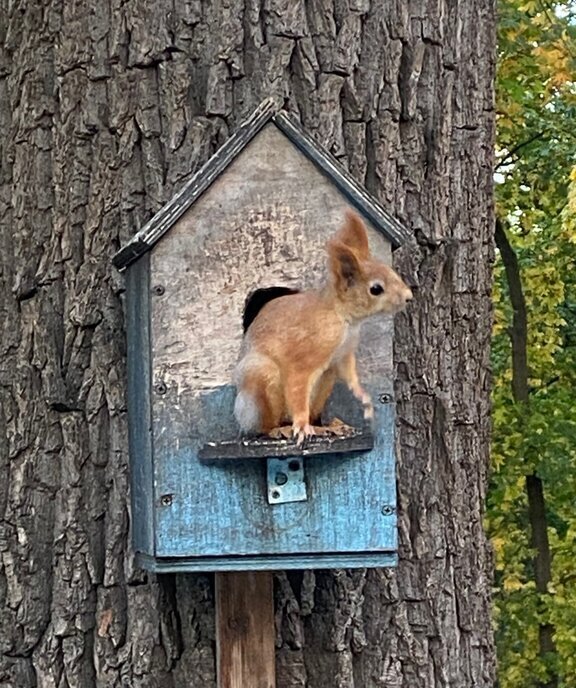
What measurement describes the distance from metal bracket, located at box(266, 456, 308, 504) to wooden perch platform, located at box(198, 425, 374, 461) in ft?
0.25

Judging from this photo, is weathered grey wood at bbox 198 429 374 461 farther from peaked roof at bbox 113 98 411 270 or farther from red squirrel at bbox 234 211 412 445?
peaked roof at bbox 113 98 411 270

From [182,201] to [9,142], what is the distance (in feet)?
2.28

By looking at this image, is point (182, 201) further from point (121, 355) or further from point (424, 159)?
point (424, 159)

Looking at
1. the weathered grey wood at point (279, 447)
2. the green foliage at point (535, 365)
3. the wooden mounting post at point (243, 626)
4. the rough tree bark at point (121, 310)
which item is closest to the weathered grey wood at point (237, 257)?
the weathered grey wood at point (279, 447)

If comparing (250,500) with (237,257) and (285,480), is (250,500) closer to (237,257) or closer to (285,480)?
(285,480)

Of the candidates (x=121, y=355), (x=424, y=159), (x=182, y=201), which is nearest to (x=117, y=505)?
(x=121, y=355)

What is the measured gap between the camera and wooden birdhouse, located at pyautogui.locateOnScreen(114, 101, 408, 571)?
6.88 ft

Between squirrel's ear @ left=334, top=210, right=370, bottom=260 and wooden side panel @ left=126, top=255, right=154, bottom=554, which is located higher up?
squirrel's ear @ left=334, top=210, right=370, bottom=260

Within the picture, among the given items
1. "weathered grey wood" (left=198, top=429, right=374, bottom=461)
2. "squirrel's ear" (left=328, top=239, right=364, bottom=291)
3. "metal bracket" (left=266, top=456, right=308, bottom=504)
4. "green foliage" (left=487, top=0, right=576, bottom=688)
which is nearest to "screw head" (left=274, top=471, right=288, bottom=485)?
"metal bracket" (left=266, top=456, right=308, bottom=504)

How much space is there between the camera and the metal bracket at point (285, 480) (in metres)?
2.12

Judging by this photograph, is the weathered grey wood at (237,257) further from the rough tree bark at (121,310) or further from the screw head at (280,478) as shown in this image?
the rough tree bark at (121,310)

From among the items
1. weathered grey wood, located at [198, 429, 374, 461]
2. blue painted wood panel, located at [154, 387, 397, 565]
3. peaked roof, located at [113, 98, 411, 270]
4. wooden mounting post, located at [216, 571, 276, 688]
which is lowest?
wooden mounting post, located at [216, 571, 276, 688]

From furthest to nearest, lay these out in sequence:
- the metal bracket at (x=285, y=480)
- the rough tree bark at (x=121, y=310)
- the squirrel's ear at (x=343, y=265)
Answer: the rough tree bark at (x=121, y=310), the metal bracket at (x=285, y=480), the squirrel's ear at (x=343, y=265)

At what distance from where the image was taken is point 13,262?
2590 mm
